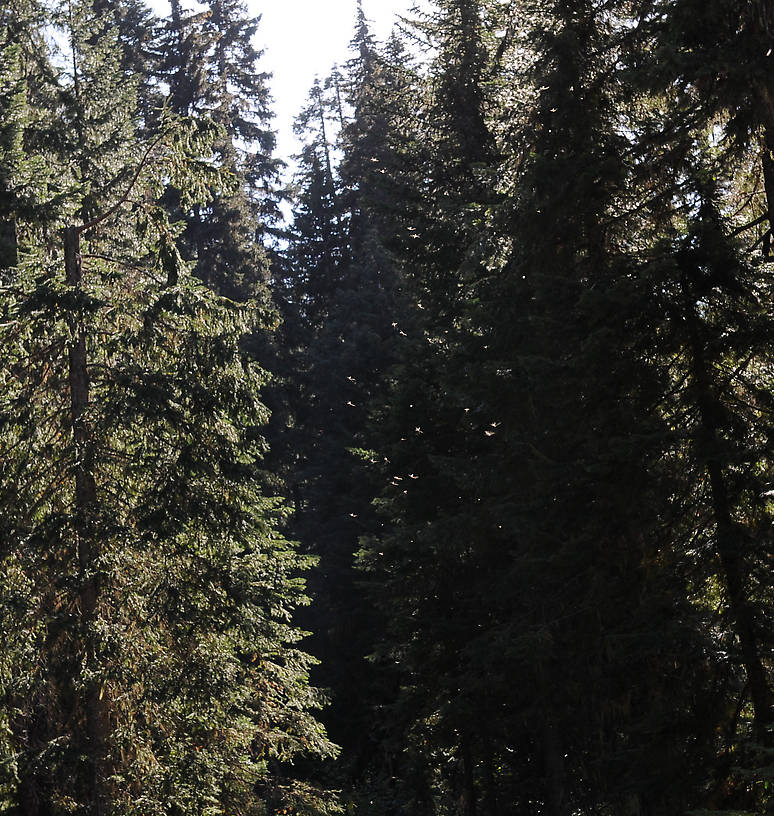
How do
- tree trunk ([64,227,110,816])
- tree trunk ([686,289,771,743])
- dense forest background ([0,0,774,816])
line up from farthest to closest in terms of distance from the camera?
tree trunk ([64,227,110,816])
dense forest background ([0,0,774,816])
tree trunk ([686,289,771,743])

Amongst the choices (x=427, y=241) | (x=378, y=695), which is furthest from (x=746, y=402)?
(x=378, y=695)

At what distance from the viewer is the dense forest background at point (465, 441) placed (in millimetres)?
8688

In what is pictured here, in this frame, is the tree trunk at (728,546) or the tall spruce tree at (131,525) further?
the tall spruce tree at (131,525)

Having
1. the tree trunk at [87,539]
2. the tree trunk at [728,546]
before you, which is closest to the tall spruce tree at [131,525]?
the tree trunk at [87,539]

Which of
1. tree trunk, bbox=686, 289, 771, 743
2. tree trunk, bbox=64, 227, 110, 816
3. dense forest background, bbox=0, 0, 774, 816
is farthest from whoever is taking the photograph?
tree trunk, bbox=64, 227, 110, 816

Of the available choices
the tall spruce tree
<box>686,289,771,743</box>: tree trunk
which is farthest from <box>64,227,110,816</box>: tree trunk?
<box>686,289,771,743</box>: tree trunk

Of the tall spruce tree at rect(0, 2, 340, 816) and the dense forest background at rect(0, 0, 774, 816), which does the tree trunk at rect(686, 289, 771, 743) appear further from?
the tall spruce tree at rect(0, 2, 340, 816)

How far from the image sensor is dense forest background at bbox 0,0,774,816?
28.5 feet

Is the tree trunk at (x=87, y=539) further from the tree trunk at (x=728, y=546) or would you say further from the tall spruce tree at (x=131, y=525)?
the tree trunk at (x=728, y=546)

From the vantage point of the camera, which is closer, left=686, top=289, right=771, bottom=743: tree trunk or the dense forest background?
left=686, top=289, right=771, bottom=743: tree trunk

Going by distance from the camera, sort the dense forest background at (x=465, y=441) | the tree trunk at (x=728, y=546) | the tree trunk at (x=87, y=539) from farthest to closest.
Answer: the tree trunk at (x=87, y=539)
the dense forest background at (x=465, y=441)
the tree trunk at (x=728, y=546)

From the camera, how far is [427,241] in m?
17.0

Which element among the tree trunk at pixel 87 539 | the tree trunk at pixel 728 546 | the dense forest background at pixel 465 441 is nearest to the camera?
the tree trunk at pixel 728 546

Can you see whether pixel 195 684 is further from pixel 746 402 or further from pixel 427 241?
pixel 427 241
